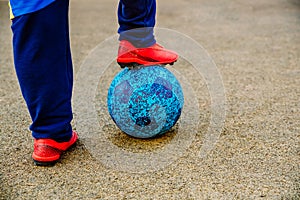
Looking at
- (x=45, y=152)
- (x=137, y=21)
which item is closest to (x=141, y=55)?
(x=137, y=21)

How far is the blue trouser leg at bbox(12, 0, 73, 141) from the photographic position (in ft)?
7.98

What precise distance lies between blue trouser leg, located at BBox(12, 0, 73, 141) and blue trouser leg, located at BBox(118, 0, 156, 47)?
0.39 meters

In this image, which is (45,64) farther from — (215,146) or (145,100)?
(215,146)

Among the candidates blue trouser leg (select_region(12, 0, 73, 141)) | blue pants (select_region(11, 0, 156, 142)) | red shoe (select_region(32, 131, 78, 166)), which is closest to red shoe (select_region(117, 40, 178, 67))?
blue pants (select_region(11, 0, 156, 142))

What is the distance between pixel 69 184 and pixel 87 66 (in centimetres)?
217

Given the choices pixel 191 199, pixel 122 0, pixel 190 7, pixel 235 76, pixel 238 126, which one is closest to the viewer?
pixel 191 199

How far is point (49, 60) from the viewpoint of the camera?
2.52 m

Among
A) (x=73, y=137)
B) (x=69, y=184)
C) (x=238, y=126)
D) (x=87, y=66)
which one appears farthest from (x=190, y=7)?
(x=69, y=184)

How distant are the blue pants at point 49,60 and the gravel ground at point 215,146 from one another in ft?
0.90

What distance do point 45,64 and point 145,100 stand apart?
61 centimetres

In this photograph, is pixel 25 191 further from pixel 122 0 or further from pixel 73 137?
pixel 122 0

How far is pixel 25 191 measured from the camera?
2.48 metres

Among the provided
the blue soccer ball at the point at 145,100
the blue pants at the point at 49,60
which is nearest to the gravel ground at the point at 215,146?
the blue soccer ball at the point at 145,100

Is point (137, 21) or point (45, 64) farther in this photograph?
point (137, 21)
